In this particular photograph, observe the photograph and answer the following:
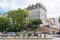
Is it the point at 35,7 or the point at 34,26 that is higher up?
the point at 35,7

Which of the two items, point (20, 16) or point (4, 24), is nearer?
point (20, 16)

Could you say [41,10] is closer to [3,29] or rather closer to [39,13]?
[39,13]

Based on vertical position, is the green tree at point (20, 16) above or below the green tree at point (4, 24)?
above

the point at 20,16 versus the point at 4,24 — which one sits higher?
the point at 20,16

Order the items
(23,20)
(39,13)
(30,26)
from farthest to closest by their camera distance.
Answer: (39,13), (30,26), (23,20)

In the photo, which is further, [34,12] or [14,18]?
[34,12]

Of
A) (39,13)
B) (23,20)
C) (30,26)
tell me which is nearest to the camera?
(23,20)

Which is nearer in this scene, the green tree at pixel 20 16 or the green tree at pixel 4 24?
the green tree at pixel 20 16

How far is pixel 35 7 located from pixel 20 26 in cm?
4183

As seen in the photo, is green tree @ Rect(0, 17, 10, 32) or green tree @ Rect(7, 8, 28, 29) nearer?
green tree @ Rect(7, 8, 28, 29)

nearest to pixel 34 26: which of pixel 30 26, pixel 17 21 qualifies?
pixel 30 26

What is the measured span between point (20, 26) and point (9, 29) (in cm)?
316

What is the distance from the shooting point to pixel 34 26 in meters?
63.6

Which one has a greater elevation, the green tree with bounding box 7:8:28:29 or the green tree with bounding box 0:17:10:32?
the green tree with bounding box 7:8:28:29
